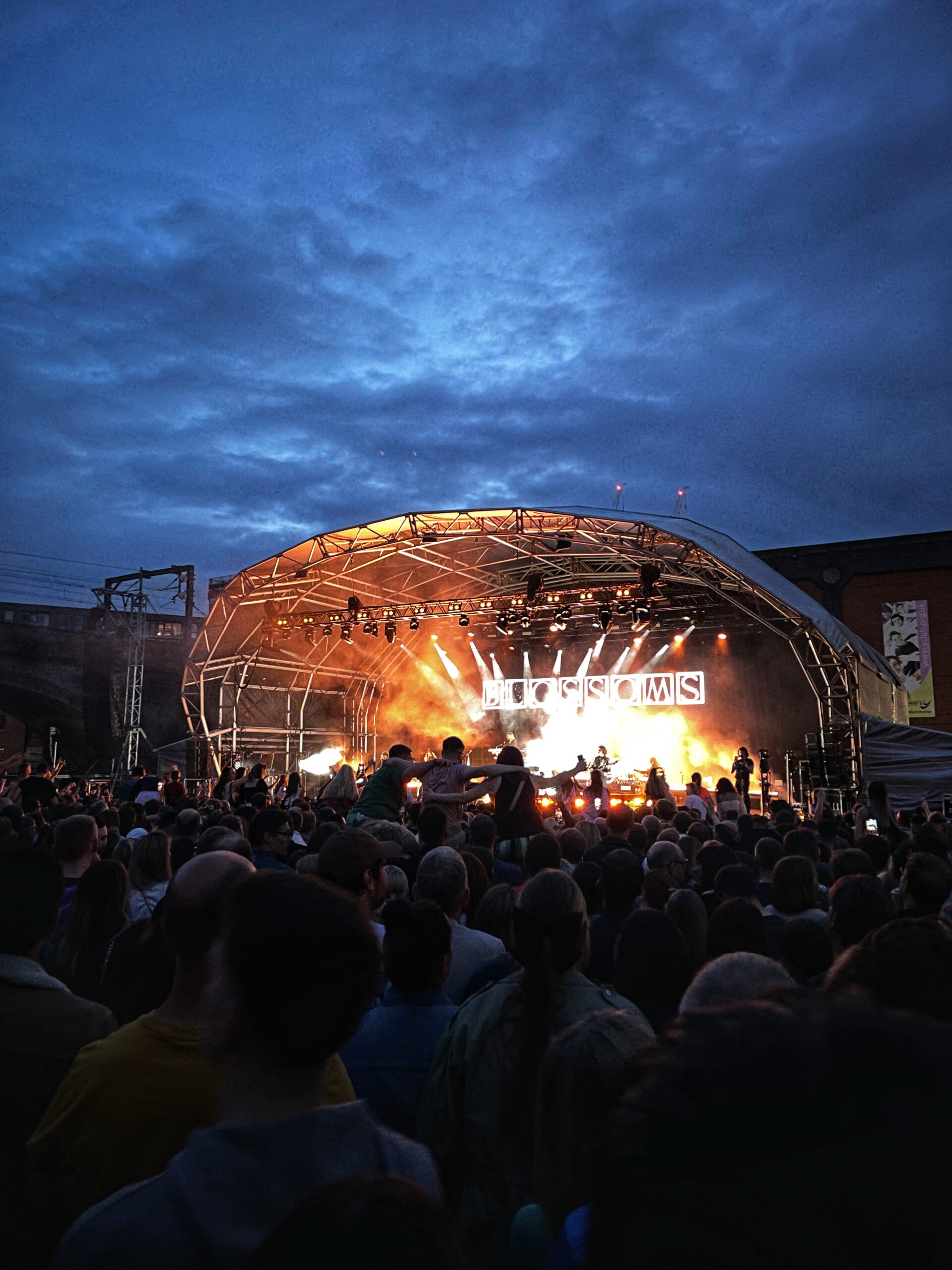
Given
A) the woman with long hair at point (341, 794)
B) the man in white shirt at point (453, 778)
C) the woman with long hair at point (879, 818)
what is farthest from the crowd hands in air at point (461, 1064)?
the woman with long hair at point (341, 794)

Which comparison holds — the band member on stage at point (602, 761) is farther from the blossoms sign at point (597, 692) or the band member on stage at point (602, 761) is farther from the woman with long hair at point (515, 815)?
the woman with long hair at point (515, 815)

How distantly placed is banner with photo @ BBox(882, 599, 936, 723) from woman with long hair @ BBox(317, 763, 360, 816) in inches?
722

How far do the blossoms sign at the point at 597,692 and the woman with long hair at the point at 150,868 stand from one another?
20.2m

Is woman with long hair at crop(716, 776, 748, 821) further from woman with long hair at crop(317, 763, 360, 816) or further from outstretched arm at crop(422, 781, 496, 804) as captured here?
outstretched arm at crop(422, 781, 496, 804)

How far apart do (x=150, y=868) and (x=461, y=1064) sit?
8.46 feet

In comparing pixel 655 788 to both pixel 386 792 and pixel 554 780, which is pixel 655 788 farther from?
pixel 386 792

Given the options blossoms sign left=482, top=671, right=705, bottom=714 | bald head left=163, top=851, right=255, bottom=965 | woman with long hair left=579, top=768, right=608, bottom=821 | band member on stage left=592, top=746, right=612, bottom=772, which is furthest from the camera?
blossoms sign left=482, top=671, right=705, bottom=714

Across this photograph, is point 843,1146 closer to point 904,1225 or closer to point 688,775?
point 904,1225

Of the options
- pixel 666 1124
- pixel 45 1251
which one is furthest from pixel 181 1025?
pixel 666 1124

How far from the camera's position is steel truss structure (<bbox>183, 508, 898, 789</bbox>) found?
18109mm

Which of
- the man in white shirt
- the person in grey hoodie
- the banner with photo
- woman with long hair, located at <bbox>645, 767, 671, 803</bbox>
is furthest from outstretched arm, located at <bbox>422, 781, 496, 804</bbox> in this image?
the banner with photo

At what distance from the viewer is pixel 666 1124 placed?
0.59 meters

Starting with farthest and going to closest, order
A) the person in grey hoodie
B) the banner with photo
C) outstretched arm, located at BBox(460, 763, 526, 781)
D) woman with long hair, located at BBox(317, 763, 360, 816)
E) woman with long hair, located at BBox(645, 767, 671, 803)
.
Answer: the banner with photo, woman with long hair, located at BBox(645, 767, 671, 803), woman with long hair, located at BBox(317, 763, 360, 816), outstretched arm, located at BBox(460, 763, 526, 781), the person in grey hoodie

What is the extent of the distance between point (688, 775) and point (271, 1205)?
75.1ft
